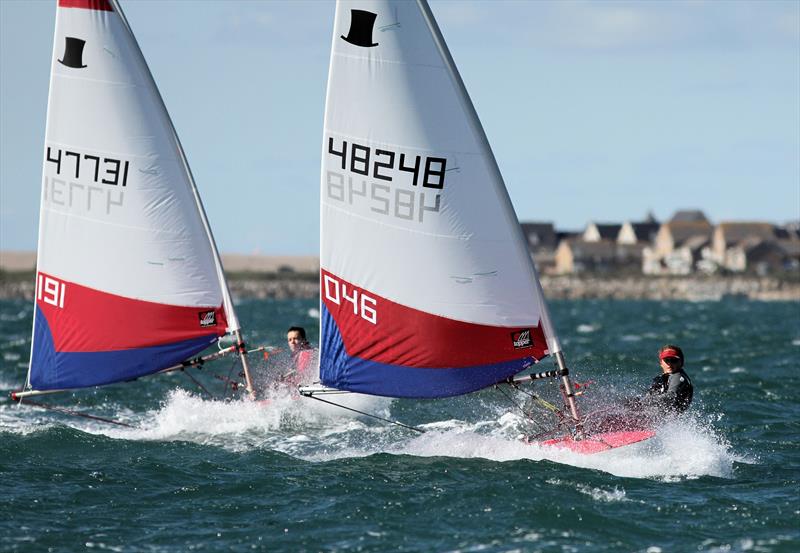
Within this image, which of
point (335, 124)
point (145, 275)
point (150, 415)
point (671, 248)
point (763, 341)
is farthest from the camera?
point (671, 248)

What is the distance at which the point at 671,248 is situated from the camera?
518ft

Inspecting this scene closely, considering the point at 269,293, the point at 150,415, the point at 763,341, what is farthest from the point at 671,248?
the point at 150,415

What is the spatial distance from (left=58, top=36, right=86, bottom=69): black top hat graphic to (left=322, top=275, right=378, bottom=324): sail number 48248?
4.76m

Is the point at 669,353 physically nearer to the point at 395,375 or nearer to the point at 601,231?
the point at 395,375

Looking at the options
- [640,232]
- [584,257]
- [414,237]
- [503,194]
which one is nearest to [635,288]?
[584,257]

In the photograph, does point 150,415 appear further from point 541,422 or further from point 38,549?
point 38,549

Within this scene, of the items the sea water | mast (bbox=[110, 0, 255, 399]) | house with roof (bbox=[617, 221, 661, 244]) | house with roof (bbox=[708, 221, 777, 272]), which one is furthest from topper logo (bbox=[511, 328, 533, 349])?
house with roof (bbox=[617, 221, 661, 244])

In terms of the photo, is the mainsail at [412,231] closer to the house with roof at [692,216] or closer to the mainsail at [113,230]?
the mainsail at [113,230]

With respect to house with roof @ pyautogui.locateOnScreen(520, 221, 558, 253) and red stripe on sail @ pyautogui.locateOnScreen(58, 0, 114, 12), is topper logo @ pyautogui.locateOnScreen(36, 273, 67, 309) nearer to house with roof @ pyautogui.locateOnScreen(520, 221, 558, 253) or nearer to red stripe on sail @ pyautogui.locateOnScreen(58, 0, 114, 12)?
red stripe on sail @ pyautogui.locateOnScreen(58, 0, 114, 12)

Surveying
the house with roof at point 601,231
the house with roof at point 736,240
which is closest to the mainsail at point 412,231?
the house with roof at point 736,240

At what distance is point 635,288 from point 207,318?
12863 centimetres

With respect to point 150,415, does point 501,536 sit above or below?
above

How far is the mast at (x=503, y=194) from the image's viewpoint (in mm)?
14922

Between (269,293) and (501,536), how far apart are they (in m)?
127
